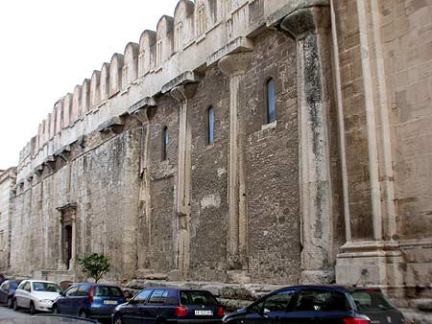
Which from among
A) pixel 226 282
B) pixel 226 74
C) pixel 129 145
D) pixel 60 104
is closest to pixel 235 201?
pixel 226 282

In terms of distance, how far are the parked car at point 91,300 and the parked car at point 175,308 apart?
2484 mm

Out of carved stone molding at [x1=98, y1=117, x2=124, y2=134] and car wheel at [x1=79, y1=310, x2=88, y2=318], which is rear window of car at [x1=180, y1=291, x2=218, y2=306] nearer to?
car wheel at [x1=79, y1=310, x2=88, y2=318]

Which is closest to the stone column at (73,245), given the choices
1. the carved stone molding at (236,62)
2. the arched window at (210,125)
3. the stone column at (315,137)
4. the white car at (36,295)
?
the white car at (36,295)

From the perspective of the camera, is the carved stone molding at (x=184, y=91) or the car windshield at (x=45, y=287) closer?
the carved stone molding at (x=184, y=91)

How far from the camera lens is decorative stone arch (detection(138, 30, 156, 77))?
20.9 m

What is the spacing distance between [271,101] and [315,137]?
95.4 inches

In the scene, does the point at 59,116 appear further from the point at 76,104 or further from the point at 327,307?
the point at 327,307

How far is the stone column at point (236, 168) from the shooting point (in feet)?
48.7

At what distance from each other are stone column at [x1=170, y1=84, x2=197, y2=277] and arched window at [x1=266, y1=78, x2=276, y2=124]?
3.89m

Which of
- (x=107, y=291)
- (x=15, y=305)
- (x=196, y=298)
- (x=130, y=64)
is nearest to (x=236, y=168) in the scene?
(x=196, y=298)

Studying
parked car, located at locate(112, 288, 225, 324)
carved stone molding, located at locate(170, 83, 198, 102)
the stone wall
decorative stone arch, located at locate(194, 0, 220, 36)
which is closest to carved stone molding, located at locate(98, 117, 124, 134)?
carved stone molding, located at locate(170, 83, 198, 102)

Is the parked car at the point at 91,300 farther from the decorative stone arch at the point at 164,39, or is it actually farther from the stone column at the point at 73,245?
the stone column at the point at 73,245

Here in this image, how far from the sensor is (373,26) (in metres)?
11.3

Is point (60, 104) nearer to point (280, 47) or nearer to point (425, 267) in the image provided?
point (280, 47)
